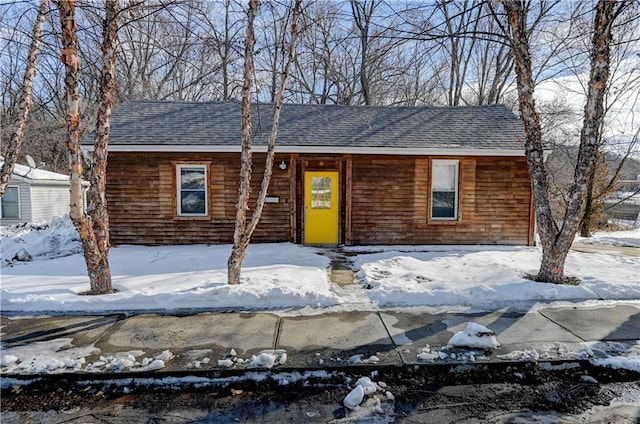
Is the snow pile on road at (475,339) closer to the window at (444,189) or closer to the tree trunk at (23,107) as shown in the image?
the window at (444,189)

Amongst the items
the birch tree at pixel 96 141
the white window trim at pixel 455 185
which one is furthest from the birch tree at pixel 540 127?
the birch tree at pixel 96 141

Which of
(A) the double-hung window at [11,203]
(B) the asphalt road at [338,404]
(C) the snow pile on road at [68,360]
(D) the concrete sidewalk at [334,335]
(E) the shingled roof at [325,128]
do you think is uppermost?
(E) the shingled roof at [325,128]

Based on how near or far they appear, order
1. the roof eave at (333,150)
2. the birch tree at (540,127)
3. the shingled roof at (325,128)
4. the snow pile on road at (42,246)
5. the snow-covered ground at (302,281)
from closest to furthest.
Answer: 1. the snow-covered ground at (302,281)
2. the birch tree at (540,127)
3. the snow pile on road at (42,246)
4. the roof eave at (333,150)
5. the shingled roof at (325,128)

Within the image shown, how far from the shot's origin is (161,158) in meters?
9.55

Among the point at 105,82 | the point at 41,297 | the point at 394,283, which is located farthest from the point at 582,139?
the point at 41,297

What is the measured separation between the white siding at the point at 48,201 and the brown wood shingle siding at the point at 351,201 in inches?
398

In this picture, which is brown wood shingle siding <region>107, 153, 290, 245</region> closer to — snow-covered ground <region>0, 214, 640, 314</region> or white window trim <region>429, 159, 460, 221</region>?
snow-covered ground <region>0, 214, 640, 314</region>

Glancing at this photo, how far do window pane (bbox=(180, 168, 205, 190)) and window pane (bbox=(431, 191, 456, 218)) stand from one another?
20.1 ft

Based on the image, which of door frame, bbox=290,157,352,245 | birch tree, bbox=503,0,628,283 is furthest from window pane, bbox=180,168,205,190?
birch tree, bbox=503,0,628,283

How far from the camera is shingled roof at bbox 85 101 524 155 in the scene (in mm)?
9500

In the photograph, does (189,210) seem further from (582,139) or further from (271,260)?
(582,139)

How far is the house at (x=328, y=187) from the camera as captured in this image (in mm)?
9578

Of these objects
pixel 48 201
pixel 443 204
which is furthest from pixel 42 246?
pixel 443 204

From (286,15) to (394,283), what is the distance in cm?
453
